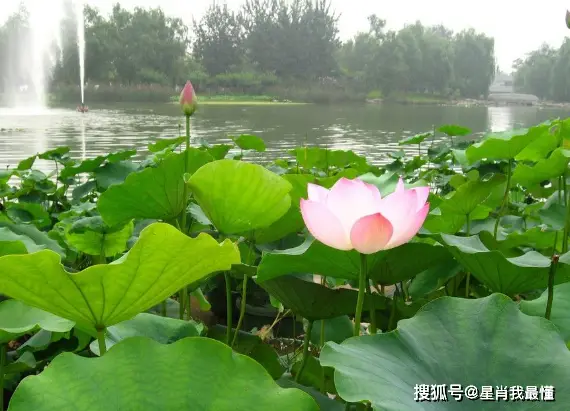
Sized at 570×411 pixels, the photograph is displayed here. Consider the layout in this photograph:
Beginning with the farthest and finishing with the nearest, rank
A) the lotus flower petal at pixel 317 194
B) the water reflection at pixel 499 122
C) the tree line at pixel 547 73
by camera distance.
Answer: the tree line at pixel 547 73
the water reflection at pixel 499 122
the lotus flower petal at pixel 317 194

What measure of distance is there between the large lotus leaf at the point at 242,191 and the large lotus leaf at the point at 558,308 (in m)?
0.24

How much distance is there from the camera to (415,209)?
44 cm

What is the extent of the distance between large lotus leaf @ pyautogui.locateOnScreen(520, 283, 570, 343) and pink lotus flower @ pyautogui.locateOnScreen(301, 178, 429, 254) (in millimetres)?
160

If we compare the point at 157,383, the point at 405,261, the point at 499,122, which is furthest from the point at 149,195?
the point at 499,122

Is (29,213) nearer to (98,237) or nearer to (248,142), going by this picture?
(98,237)

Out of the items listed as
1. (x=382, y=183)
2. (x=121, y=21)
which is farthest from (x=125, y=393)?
(x=121, y=21)

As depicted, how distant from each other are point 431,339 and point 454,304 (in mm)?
36

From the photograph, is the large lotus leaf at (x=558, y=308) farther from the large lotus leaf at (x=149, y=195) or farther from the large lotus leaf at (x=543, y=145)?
the large lotus leaf at (x=543, y=145)

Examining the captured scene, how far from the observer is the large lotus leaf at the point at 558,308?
529mm

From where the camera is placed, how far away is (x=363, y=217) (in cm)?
42

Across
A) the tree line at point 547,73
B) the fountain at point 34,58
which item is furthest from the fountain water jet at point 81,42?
the tree line at point 547,73

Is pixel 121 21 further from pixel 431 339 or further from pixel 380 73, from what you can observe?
pixel 431 339

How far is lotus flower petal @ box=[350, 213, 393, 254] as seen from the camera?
16.6 inches

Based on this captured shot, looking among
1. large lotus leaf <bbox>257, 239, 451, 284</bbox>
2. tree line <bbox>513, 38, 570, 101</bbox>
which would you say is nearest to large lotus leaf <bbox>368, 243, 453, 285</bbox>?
large lotus leaf <bbox>257, 239, 451, 284</bbox>
